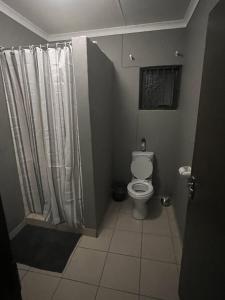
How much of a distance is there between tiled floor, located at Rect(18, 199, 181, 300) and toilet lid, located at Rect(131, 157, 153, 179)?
68 centimetres

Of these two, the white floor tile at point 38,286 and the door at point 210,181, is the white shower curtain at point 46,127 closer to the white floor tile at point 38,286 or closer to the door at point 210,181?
the white floor tile at point 38,286

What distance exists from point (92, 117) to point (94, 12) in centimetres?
123

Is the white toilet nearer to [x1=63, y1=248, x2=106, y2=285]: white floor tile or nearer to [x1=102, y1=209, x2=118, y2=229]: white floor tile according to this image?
[x1=102, y1=209, x2=118, y2=229]: white floor tile

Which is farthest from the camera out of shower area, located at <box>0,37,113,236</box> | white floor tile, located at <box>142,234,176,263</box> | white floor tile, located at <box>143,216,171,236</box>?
white floor tile, located at <box>143,216,171,236</box>

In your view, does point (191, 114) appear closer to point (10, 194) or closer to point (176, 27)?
point (176, 27)

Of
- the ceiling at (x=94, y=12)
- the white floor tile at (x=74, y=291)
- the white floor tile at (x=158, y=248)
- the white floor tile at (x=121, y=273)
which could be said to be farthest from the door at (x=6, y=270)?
the ceiling at (x=94, y=12)

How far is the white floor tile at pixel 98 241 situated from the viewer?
5.98ft

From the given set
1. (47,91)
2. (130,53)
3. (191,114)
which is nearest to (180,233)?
(191,114)

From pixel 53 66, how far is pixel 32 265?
191cm

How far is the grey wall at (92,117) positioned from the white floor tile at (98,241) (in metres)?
0.14

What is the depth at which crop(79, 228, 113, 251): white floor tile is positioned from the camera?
1.82 metres

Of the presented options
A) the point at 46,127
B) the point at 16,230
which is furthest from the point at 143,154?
the point at 16,230

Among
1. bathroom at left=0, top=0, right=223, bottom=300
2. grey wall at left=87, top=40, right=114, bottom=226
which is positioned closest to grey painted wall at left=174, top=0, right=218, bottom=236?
bathroom at left=0, top=0, right=223, bottom=300

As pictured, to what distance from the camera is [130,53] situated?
232 cm
